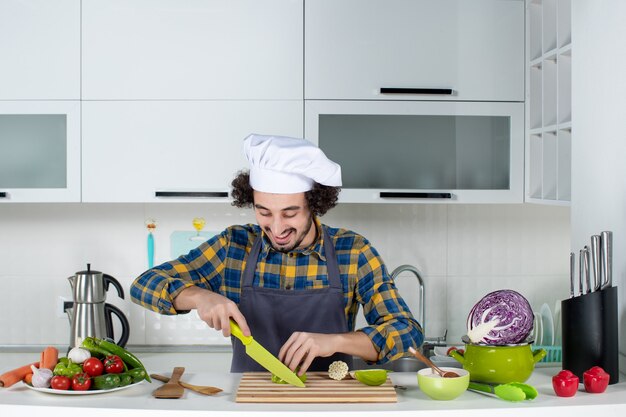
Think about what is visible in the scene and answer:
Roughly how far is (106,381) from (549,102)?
1791 mm

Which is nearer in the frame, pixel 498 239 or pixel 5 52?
pixel 5 52

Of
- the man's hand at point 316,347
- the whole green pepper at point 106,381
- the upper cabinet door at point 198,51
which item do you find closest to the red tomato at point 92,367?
the whole green pepper at point 106,381

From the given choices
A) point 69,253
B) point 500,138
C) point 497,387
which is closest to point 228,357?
point 69,253

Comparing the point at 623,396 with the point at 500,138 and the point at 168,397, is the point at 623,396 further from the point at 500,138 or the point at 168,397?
the point at 500,138

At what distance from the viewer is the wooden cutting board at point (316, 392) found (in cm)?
175

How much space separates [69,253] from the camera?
11.0ft

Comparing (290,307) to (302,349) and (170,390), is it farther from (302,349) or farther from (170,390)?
(170,390)

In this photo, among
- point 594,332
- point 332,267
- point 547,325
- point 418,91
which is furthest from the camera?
point 547,325

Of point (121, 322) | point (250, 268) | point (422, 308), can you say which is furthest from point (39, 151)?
point (422, 308)

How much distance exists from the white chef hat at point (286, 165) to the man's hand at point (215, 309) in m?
0.30

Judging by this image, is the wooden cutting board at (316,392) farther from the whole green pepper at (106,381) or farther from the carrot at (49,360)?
the carrot at (49,360)

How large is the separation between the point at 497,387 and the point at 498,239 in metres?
1.66

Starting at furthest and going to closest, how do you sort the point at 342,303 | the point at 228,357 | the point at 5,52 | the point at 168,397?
the point at 228,357 → the point at 5,52 → the point at 342,303 → the point at 168,397

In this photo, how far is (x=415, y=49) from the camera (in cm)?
296
